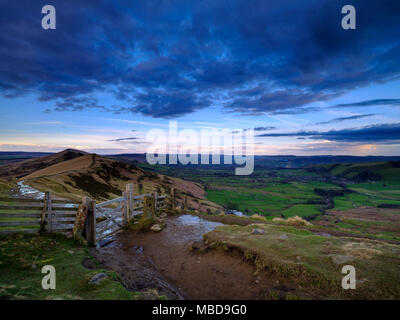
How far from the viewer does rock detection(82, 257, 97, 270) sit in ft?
24.2

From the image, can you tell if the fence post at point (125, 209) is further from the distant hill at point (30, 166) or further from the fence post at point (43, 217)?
the distant hill at point (30, 166)

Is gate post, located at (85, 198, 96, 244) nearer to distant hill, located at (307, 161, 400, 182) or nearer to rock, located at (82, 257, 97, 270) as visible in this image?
rock, located at (82, 257, 97, 270)

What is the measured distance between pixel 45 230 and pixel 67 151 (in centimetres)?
7589

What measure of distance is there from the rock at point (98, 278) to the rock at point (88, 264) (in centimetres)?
156

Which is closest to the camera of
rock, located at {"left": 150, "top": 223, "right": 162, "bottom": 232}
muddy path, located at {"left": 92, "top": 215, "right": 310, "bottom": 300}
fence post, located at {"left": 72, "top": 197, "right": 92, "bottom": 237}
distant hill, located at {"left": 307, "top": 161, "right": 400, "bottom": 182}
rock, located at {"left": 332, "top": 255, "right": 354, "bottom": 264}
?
muddy path, located at {"left": 92, "top": 215, "right": 310, "bottom": 300}

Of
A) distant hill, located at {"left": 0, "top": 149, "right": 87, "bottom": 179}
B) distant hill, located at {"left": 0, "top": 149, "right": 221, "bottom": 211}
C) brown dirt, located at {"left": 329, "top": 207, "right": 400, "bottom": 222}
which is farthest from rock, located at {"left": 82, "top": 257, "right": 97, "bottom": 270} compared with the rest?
brown dirt, located at {"left": 329, "top": 207, "right": 400, "bottom": 222}

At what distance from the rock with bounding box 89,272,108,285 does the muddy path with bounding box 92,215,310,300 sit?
0.85m

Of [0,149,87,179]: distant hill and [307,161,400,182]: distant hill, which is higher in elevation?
[0,149,87,179]: distant hill

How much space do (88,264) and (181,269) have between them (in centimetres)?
357

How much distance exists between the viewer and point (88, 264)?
24.9 ft

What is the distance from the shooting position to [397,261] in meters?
6.62

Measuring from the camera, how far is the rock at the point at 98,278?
578cm

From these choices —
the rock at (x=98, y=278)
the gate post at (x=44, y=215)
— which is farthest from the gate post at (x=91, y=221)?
the rock at (x=98, y=278)
